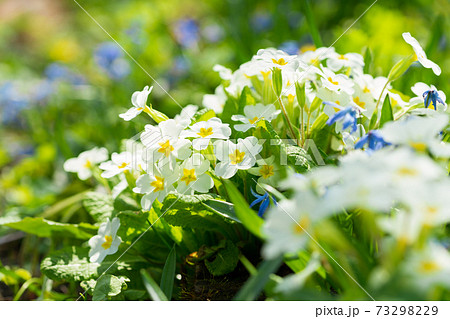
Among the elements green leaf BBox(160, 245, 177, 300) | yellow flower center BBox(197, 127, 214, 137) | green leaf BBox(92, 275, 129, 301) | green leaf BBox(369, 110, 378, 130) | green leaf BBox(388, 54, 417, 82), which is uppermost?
green leaf BBox(388, 54, 417, 82)

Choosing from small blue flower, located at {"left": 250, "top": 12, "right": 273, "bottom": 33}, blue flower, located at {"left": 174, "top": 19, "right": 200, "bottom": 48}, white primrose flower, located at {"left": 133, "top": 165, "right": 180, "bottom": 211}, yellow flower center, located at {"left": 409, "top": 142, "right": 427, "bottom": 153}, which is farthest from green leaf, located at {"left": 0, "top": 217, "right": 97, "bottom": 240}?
small blue flower, located at {"left": 250, "top": 12, "right": 273, "bottom": 33}

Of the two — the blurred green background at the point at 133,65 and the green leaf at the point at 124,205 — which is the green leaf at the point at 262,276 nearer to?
the green leaf at the point at 124,205

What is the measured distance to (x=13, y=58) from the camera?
4.27 metres

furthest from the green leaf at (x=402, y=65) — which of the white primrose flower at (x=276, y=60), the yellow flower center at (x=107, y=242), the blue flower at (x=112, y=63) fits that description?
the blue flower at (x=112, y=63)

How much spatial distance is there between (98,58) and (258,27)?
4.45ft

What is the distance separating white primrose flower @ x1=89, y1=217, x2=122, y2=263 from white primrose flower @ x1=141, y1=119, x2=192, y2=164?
28 centimetres

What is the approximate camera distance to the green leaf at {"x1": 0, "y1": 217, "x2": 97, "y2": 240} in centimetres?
157

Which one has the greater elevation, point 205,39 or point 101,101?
point 205,39

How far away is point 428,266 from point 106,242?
97 cm

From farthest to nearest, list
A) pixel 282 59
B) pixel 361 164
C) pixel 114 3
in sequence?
pixel 114 3 < pixel 282 59 < pixel 361 164

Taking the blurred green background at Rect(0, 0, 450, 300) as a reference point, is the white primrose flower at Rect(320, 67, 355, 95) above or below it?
above

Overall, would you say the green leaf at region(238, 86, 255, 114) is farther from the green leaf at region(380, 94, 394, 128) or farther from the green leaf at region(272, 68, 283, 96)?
the green leaf at region(380, 94, 394, 128)
